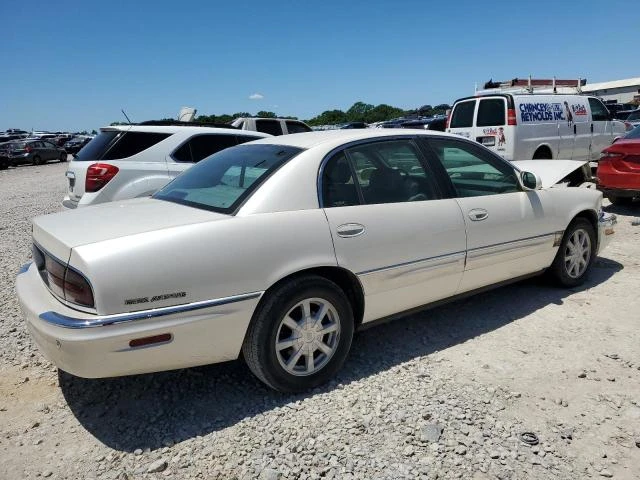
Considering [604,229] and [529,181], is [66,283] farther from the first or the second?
[604,229]

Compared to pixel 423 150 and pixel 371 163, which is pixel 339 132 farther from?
pixel 423 150

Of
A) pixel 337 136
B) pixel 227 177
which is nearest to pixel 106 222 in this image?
pixel 227 177

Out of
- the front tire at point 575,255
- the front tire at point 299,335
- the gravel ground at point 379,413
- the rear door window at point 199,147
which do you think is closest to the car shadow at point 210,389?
the gravel ground at point 379,413

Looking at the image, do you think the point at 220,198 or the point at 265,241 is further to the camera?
the point at 220,198

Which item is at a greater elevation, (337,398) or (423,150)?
(423,150)

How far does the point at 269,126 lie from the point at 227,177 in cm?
1125

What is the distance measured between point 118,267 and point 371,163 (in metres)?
1.80

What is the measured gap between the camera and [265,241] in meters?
2.84

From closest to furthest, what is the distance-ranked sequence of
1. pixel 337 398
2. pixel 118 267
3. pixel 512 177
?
pixel 118 267 → pixel 337 398 → pixel 512 177

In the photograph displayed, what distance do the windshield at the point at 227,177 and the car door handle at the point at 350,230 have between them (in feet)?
1.81

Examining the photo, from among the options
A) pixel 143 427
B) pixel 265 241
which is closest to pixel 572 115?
pixel 265 241

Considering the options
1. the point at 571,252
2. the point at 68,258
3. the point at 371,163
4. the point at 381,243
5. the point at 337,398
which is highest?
the point at 371,163

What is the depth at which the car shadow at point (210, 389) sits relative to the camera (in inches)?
111

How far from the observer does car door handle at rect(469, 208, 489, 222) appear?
3770 mm
